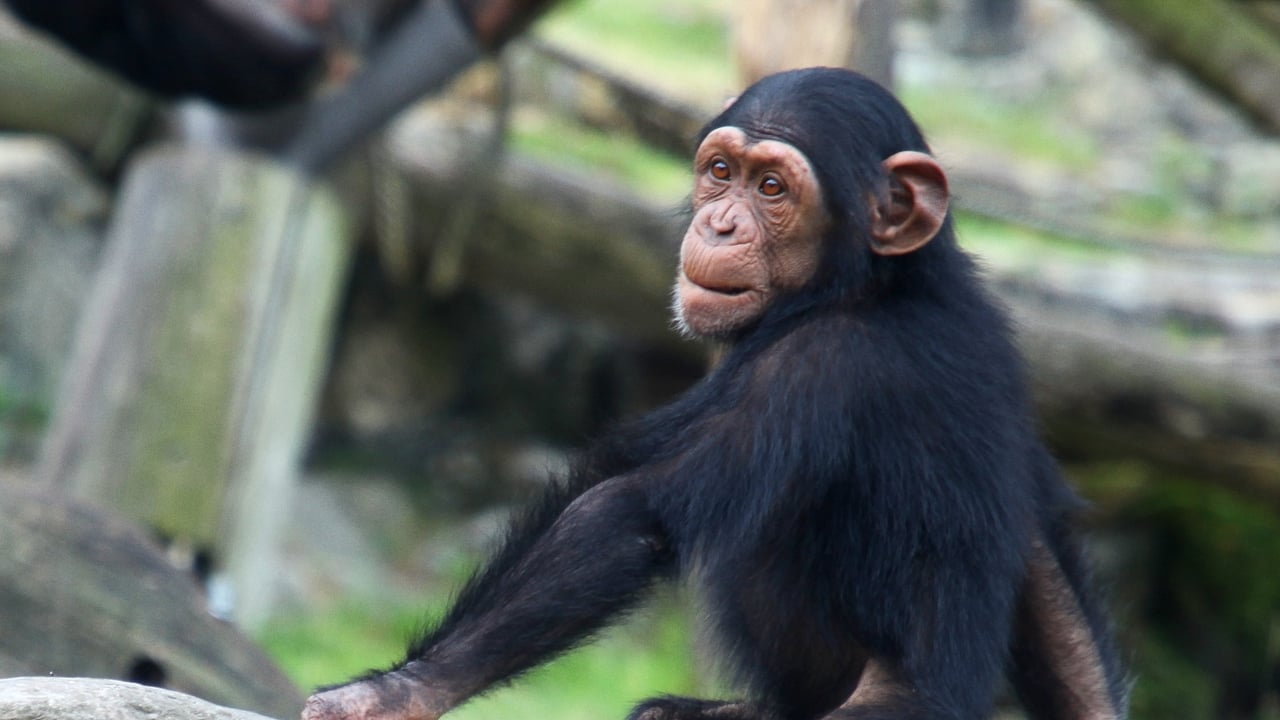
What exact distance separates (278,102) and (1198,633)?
507cm

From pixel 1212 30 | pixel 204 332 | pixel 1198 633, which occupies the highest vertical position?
pixel 1212 30

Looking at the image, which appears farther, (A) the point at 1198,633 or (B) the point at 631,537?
(A) the point at 1198,633

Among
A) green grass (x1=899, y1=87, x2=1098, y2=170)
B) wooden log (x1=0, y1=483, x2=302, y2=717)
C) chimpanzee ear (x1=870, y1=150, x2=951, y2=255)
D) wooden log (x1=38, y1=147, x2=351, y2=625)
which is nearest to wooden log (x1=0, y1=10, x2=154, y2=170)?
wooden log (x1=38, y1=147, x2=351, y2=625)

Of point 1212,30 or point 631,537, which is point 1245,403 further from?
point 631,537

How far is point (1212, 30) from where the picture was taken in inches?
212

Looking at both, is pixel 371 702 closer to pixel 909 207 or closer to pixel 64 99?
pixel 909 207

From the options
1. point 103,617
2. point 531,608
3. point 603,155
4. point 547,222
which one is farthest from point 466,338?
point 531,608

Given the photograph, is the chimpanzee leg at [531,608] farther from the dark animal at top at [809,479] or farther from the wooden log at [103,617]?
the wooden log at [103,617]

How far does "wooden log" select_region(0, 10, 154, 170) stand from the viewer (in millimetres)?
6125

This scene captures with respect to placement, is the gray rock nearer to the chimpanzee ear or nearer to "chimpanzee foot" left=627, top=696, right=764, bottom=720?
"chimpanzee foot" left=627, top=696, right=764, bottom=720

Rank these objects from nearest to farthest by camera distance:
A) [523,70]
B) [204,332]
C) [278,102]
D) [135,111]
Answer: [204,332], [278,102], [135,111], [523,70]

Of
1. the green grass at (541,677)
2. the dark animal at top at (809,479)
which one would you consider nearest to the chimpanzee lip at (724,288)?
the dark animal at top at (809,479)

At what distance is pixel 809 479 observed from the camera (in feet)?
8.94

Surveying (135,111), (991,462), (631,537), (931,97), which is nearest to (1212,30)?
(991,462)
